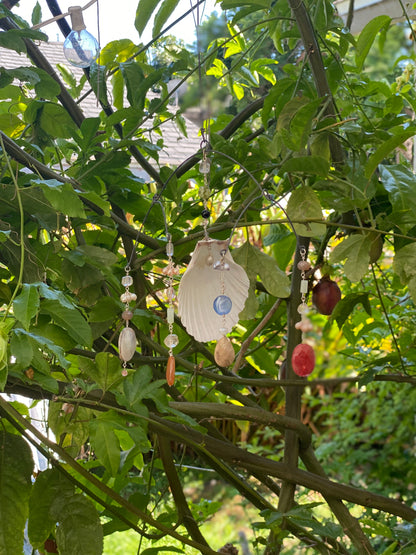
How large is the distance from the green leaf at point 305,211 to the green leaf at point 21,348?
32 cm

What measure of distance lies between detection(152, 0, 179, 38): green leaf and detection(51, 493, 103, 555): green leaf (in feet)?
1.98

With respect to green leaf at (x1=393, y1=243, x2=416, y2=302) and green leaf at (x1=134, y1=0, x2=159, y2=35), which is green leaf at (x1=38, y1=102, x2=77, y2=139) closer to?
green leaf at (x1=134, y1=0, x2=159, y2=35)

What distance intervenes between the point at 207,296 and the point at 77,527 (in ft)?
1.02

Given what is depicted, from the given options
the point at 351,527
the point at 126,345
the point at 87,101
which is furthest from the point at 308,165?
the point at 87,101

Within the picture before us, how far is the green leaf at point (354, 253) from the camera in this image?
2.41ft

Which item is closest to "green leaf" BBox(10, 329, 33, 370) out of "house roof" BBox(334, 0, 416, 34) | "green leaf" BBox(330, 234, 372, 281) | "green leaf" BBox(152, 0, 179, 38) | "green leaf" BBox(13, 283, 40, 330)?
"green leaf" BBox(13, 283, 40, 330)

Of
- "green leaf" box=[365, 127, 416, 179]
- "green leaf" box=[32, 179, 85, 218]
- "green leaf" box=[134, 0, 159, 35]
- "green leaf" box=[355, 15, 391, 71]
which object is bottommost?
"green leaf" box=[32, 179, 85, 218]

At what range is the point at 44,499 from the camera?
767mm

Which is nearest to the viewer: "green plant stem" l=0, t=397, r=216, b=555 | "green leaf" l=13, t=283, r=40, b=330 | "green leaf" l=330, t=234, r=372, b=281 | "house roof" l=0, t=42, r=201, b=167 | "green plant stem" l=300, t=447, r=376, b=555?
"green leaf" l=13, t=283, r=40, b=330

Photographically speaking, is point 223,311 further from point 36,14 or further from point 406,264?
point 36,14

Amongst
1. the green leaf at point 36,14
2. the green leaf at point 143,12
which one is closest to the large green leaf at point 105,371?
the green leaf at point 143,12

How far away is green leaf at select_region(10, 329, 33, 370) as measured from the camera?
0.55 m

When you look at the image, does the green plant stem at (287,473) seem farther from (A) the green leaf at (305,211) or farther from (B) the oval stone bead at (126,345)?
(A) the green leaf at (305,211)

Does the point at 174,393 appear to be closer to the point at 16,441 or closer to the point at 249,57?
the point at 16,441
